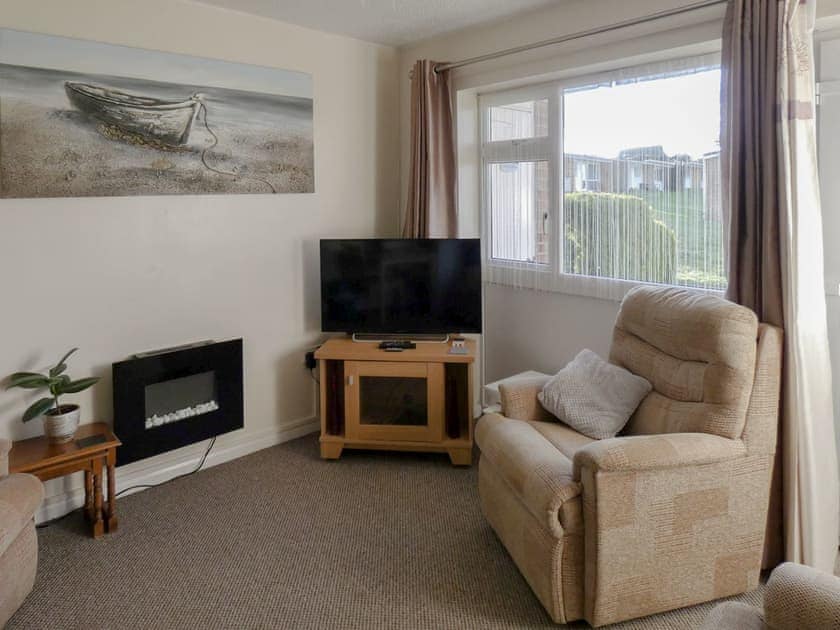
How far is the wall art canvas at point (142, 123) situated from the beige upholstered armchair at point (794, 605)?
3.00m

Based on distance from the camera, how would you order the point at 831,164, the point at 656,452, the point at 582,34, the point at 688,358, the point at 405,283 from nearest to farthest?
the point at 656,452 < the point at 688,358 < the point at 831,164 < the point at 582,34 < the point at 405,283

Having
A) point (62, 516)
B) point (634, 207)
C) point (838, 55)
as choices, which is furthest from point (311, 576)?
point (838, 55)

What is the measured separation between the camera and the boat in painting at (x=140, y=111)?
3059mm

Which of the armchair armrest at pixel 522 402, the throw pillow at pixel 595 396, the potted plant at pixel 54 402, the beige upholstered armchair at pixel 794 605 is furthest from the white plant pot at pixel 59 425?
the beige upholstered armchair at pixel 794 605

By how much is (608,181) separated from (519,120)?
770 millimetres

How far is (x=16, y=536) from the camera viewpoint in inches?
88.0

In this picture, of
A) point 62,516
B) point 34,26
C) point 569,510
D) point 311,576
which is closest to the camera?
point 569,510

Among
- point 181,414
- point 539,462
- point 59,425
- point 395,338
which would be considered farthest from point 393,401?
point 59,425

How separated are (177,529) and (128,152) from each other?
5.80 feet

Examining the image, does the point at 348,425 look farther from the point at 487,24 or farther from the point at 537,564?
the point at 487,24

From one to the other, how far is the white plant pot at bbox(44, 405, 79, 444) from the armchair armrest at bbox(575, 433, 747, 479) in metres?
2.11

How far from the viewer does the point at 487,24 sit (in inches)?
149

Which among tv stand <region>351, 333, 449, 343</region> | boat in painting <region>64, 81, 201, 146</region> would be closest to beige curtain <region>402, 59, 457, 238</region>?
tv stand <region>351, 333, 449, 343</region>

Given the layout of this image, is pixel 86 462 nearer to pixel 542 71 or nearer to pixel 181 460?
pixel 181 460
